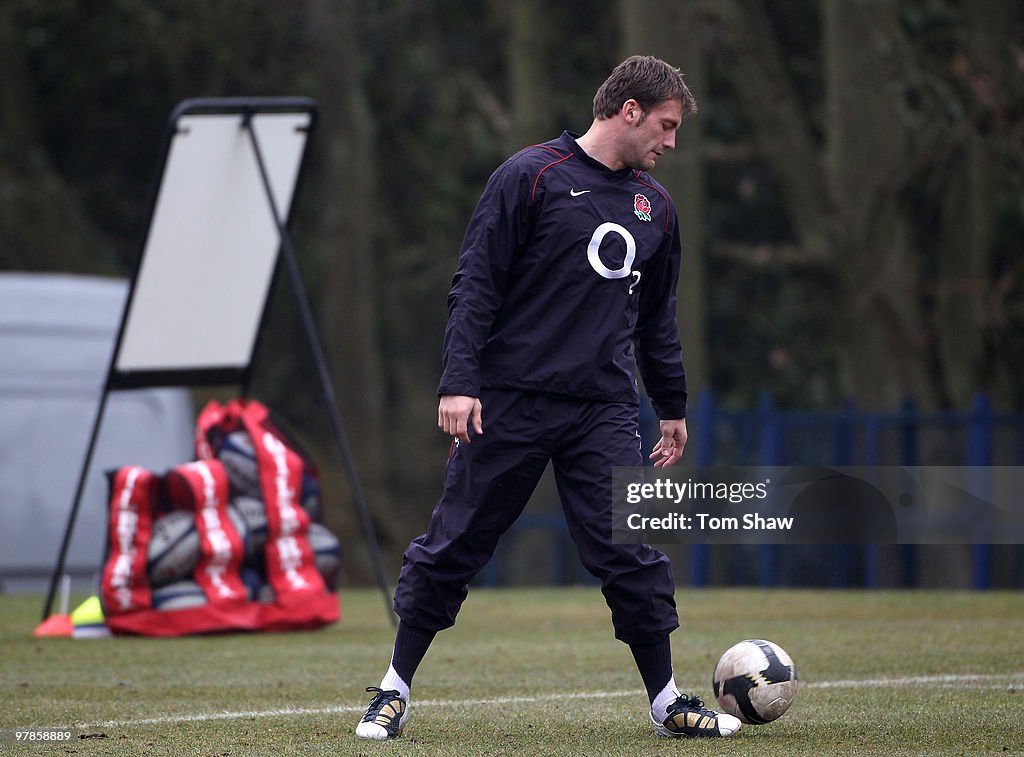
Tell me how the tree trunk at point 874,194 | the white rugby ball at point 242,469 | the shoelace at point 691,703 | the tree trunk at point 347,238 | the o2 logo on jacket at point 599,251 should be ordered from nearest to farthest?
the shoelace at point 691,703 → the o2 logo on jacket at point 599,251 → the white rugby ball at point 242,469 → the tree trunk at point 874,194 → the tree trunk at point 347,238

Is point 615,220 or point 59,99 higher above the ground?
point 59,99

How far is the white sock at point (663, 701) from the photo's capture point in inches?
205

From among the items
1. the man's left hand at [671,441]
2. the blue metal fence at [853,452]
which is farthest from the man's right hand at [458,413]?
A: the blue metal fence at [853,452]

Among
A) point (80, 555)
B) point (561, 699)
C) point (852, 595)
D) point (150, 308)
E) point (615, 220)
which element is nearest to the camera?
point (615, 220)

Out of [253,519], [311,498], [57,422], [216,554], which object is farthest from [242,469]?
[57,422]

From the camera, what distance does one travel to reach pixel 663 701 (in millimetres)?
5211

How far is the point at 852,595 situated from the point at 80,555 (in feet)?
17.8

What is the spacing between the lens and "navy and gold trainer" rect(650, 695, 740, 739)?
5.15 metres

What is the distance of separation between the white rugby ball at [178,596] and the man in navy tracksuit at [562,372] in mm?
3388

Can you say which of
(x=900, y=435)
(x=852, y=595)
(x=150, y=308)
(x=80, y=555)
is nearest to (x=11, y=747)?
(x=150, y=308)

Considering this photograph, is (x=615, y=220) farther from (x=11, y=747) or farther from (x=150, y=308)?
(x=150, y=308)

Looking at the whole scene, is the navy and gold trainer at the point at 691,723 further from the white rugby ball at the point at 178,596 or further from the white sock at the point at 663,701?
the white rugby ball at the point at 178,596

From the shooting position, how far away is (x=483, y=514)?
17.3 ft

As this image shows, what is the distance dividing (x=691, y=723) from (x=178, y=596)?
155 inches
